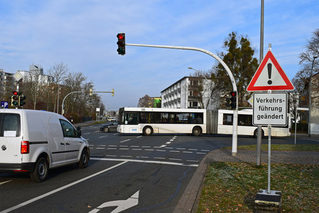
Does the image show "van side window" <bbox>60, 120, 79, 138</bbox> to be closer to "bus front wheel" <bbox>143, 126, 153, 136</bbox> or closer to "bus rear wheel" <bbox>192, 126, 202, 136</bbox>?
"bus front wheel" <bbox>143, 126, 153, 136</bbox>

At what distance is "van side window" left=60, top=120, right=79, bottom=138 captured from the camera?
908 cm

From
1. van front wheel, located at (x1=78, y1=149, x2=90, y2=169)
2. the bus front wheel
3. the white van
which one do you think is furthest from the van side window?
the bus front wheel

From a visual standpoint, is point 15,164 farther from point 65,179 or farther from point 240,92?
point 240,92

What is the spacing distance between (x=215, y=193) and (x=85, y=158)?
5.21m

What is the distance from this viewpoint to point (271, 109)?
5.92 metres

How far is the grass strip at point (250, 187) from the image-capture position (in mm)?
5566

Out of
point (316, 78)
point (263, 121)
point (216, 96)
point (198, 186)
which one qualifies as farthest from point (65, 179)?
point (216, 96)

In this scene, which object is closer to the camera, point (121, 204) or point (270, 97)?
point (121, 204)

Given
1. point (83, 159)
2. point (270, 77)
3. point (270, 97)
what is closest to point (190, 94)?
point (83, 159)

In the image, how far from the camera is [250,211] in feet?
17.3

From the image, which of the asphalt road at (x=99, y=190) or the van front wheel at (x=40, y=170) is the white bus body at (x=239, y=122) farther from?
the van front wheel at (x=40, y=170)

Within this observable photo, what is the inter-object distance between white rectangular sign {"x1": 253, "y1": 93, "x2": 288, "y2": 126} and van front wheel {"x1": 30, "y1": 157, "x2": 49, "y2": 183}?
5330 mm

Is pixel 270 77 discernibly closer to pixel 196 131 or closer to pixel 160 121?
pixel 160 121

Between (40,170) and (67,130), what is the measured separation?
1.83 metres
